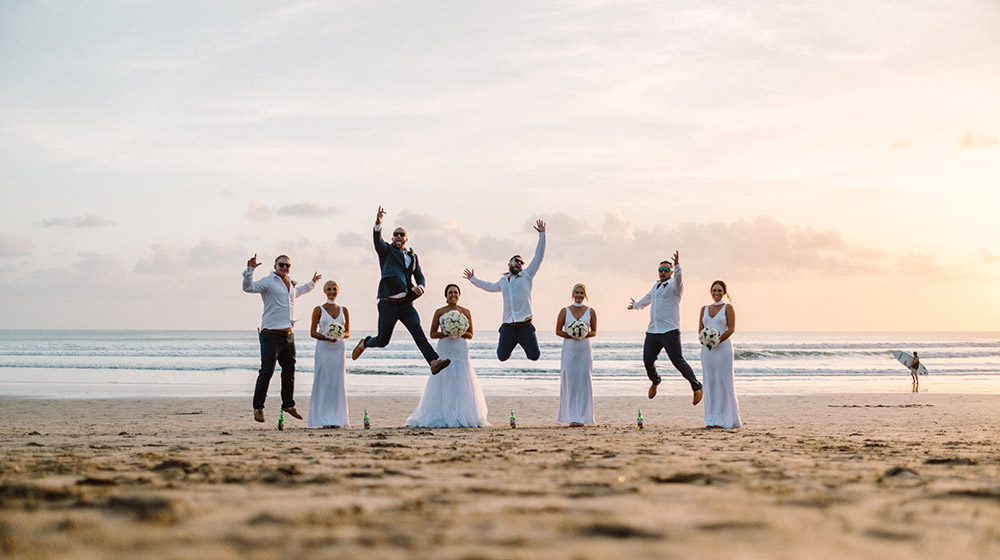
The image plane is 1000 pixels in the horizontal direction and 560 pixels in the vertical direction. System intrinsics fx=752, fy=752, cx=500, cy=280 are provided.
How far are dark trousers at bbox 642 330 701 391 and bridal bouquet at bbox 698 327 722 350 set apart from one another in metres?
0.76

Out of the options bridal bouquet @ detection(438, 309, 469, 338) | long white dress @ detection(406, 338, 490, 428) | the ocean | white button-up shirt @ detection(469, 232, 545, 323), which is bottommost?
the ocean

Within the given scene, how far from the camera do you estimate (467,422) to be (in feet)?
31.3

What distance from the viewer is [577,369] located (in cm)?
1019

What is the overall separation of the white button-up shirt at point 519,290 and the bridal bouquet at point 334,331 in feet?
7.74

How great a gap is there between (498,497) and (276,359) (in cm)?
664

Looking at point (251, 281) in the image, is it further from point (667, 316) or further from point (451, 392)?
point (667, 316)

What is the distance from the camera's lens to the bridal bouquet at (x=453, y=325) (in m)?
9.53

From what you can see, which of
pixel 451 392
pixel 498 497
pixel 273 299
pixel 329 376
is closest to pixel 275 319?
pixel 273 299

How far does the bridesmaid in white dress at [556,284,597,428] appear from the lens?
1015cm

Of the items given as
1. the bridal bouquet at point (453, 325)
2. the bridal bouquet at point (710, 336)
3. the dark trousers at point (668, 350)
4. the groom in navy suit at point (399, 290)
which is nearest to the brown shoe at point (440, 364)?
the groom in navy suit at point (399, 290)

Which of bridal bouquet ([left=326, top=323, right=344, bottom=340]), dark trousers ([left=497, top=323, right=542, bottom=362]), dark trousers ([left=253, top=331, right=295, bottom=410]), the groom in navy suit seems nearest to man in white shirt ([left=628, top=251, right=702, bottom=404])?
dark trousers ([left=497, top=323, right=542, bottom=362])

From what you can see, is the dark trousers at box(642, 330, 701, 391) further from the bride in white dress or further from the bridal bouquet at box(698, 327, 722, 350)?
the bride in white dress

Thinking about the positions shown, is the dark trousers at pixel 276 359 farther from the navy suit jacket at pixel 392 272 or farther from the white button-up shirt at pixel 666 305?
the white button-up shirt at pixel 666 305

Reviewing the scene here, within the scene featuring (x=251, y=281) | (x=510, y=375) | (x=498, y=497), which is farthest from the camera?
(x=510, y=375)
